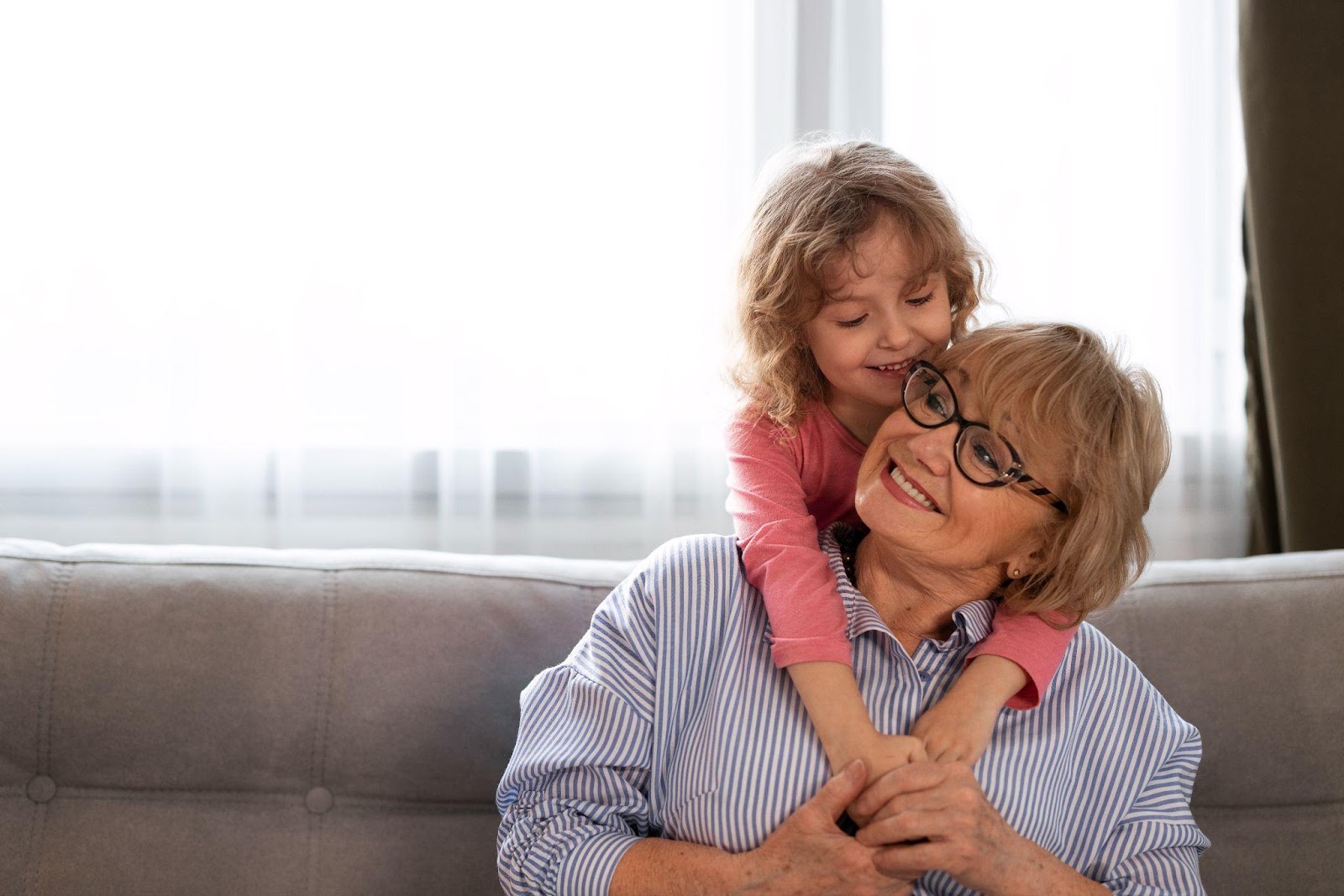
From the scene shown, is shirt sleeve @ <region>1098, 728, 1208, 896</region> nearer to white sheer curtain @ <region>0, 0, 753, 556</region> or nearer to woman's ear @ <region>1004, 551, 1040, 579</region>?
woman's ear @ <region>1004, 551, 1040, 579</region>

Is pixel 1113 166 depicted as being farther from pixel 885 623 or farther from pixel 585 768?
pixel 585 768

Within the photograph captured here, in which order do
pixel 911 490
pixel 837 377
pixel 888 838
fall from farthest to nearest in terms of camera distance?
pixel 837 377
pixel 911 490
pixel 888 838

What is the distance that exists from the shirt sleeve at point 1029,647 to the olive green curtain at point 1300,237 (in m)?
1.24

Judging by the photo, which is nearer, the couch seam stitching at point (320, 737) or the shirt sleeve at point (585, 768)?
the shirt sleeve at point (585, 768)

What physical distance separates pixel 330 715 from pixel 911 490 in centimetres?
89

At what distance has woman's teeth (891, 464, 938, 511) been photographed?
1.30 meters

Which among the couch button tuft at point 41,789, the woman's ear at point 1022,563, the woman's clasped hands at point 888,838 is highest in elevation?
the woman's ear at point 1022,563

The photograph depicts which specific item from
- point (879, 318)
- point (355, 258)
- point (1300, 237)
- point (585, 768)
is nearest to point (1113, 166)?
point (1300, 237)

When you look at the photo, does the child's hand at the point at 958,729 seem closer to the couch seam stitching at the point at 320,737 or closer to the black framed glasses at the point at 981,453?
the black framed glasses at the point at 981,453

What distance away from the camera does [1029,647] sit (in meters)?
1.32

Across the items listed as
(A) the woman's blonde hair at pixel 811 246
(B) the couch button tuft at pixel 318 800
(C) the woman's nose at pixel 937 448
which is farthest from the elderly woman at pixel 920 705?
(B) the couch button tuft at pixel 318 800

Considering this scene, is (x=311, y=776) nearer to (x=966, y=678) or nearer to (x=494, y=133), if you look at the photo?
(x=966, y=678)

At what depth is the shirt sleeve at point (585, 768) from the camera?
130 centimetres

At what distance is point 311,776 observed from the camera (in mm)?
1576
